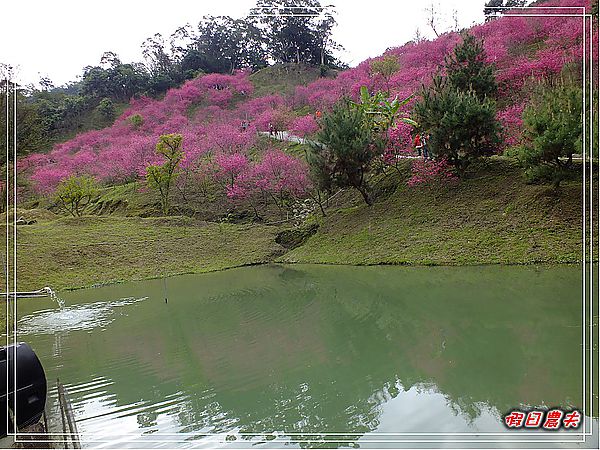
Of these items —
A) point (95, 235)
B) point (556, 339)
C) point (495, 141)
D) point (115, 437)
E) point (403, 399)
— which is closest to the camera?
point (115, 437)

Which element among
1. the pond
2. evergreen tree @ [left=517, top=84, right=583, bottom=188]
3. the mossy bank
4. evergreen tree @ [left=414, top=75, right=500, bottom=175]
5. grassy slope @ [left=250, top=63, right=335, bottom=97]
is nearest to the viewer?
the pond

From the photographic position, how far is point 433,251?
1211 cm

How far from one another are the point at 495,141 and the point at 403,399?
11319mm

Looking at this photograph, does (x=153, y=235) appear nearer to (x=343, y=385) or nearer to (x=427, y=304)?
Answer: (x=427, y=304)

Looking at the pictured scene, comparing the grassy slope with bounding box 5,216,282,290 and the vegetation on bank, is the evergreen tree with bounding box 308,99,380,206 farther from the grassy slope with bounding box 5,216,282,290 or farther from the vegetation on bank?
the grassy slope with bounding box 5,216,282,290

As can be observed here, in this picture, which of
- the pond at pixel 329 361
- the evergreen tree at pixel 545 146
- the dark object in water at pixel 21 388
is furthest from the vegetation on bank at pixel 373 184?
the dark object in water at pixel 21 388

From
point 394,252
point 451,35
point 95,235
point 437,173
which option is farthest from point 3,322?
point 451,35

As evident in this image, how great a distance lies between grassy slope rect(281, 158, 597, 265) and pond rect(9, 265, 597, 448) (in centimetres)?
111

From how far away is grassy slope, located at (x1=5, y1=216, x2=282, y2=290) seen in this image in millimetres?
14180

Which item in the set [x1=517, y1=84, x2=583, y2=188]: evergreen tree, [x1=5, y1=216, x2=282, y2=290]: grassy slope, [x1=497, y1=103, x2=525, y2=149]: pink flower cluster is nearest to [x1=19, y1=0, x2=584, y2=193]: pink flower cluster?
[x1=497, y1=103, x2=525, y2=149]: pink flower cluster

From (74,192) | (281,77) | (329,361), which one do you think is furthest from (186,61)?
(329,361)

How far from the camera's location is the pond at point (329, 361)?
4.01m

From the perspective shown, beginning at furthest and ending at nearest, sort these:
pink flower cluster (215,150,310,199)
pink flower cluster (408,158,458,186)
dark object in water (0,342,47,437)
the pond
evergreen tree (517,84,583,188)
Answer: pink flower cluster (215,150,310,199) → pink flower cluster (408,158,458,186) → evergreen tree (517,84,583,188) → the pond → dark object in water (0,342,47,437)

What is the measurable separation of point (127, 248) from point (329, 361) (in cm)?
1257
